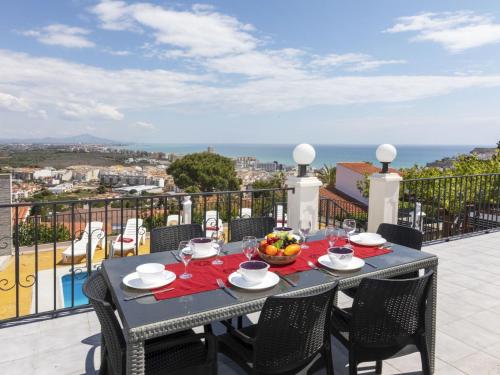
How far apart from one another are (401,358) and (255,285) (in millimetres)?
1398

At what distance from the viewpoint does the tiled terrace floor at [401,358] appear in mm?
2336

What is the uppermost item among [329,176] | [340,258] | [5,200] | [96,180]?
[340,258]

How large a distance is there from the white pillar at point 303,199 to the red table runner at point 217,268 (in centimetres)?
157

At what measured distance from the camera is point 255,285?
A: 1824mm

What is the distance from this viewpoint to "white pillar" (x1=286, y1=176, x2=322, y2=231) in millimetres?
4223

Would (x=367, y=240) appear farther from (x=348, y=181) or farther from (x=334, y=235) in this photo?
(x=348, y=181)

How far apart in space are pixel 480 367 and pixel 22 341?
10.6 ft

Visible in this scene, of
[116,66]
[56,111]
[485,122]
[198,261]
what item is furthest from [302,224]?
[116,66]

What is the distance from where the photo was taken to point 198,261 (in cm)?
225

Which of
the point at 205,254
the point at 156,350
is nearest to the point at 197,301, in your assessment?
the point at 156,350

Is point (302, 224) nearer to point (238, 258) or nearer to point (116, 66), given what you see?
point (238, 258)

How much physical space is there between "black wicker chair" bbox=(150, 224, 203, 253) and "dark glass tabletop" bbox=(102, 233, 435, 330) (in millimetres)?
421

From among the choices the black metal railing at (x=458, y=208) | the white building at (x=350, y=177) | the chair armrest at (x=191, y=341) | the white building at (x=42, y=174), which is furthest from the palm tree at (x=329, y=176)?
the chair armrest at (x=191, y=341)

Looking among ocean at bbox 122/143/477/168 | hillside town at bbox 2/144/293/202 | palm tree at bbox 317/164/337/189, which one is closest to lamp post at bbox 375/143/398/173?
hillside town at bbox 2/144/293/202
